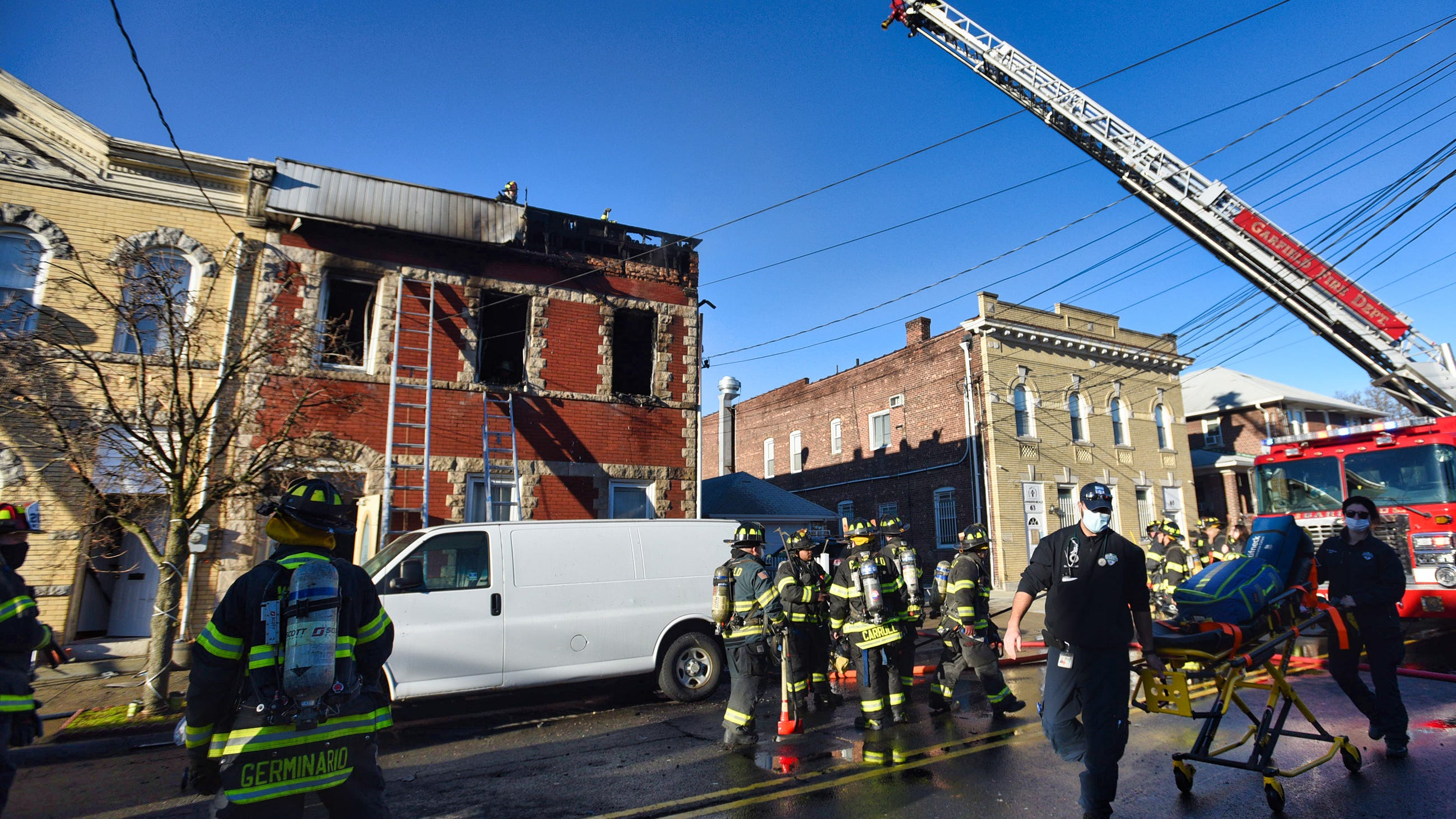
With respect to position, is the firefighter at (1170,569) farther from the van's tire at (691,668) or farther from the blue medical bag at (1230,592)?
the van's tire at (691,668)

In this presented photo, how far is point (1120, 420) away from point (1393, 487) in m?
14.6

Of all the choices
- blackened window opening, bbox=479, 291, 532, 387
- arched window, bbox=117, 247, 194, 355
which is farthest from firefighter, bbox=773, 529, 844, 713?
blackened window opening, bbox=479, 291, 532, 387

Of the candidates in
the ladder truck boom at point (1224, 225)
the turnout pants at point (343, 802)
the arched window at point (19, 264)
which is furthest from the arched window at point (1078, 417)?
the arched window at point (19, 264)

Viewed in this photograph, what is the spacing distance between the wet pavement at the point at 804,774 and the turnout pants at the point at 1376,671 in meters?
0.29

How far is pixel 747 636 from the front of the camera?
20.6 ft

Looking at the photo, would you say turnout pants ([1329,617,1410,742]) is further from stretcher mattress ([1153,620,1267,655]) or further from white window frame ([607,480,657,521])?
white window frame ([607,480,657,521])

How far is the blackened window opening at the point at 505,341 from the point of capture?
1444 centimetres

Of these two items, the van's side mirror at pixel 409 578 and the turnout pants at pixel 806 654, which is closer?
the turnout pants at pixel 806 654

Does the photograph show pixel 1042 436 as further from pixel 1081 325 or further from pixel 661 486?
pixel 661 486

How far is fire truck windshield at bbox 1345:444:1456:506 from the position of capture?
10.7 m

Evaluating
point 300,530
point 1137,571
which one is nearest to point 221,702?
point 300,530

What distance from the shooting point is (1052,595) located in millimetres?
4516

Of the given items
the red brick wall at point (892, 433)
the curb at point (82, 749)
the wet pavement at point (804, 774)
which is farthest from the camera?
the red brick wall at point (892, 433)

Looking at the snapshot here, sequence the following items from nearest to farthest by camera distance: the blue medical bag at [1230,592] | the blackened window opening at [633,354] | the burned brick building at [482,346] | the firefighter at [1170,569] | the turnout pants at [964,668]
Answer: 1. the blue medical bag at [1230,592]
2. the turnout pants at [964,668]
3. the firefighter at [1170,569]
4. the burned brick building at [482,346]
5. the blackened window opening at [633,354]
